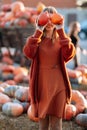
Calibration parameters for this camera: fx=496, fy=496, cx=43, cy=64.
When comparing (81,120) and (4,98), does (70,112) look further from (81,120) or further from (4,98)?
(4,98)

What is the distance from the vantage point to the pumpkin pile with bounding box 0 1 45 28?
1142 centimetres

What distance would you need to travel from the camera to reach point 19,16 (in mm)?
11773

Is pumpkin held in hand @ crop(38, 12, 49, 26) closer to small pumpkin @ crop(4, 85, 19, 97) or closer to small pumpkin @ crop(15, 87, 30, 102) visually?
small pumpkin @ crop(15, 87, 30, 102)

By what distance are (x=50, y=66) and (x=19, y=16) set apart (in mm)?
7002

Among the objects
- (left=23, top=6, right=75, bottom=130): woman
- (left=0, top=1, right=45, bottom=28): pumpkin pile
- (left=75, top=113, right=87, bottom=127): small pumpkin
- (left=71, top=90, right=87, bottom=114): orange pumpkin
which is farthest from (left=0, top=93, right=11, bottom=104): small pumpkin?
(left=0, top=1, right=45, bottom=28): pumpkin pile

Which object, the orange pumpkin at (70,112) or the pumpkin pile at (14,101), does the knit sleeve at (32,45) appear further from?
the pumpkin pile at (14,101)

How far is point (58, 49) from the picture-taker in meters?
4.86

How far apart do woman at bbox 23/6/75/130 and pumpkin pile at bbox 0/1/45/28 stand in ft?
21.2

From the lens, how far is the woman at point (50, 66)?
486cm

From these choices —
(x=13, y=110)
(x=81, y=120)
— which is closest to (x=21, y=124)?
(x=13, y=110)

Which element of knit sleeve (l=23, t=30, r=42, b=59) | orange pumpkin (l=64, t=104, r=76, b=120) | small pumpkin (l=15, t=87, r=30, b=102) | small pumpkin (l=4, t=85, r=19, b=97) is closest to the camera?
knit sleeve (l=23, t=30, r=42, b=59)

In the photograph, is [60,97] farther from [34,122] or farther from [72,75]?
[72,75]

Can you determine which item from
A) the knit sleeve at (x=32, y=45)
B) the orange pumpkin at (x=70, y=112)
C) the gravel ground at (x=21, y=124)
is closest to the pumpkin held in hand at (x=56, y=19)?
the knit sleeve at (x=32, y=45)

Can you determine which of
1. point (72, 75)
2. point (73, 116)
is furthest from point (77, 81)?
point (73, 116)
